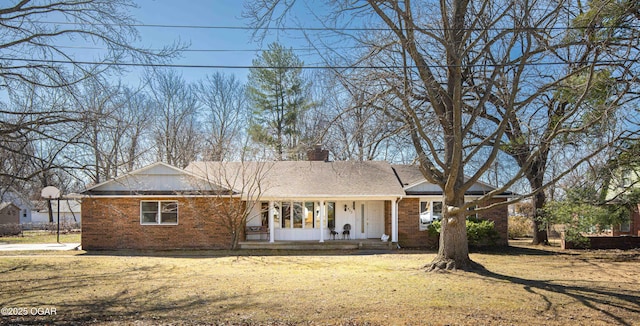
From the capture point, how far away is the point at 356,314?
8.14m

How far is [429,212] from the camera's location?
2173 centimetres

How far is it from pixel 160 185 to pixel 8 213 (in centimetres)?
3533

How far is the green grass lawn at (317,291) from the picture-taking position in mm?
8000

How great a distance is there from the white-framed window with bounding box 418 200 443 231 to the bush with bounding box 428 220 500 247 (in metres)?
0.89

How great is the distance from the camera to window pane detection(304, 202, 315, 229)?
72.3 feet

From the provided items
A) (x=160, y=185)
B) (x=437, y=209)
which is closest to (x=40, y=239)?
(x=160, y=185)

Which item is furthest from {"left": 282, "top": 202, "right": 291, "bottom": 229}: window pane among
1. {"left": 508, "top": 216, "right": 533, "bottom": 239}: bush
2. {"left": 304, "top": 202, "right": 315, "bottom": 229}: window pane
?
{"left": 508, "top": 216, "right": 533, "bottom": 239}: bush

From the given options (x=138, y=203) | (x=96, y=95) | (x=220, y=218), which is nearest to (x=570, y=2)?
(x=96, y=95)

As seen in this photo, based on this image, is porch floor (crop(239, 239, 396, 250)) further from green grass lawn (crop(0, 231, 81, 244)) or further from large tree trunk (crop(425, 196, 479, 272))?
green grass lawn (crop(0, 231, 81, 244))

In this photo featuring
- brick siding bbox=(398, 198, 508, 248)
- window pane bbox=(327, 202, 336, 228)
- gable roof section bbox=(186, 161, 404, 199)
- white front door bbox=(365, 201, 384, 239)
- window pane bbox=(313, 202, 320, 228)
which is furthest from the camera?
white front door bbox=(365, 201, 384, 239)

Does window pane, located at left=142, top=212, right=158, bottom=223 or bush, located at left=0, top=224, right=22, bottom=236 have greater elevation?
window pane, located at left=142, top=212, right=158, bottom=223

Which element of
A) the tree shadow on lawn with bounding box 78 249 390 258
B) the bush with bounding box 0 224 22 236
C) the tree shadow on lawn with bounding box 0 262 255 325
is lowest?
the bush with bounding box 0 224 22 236

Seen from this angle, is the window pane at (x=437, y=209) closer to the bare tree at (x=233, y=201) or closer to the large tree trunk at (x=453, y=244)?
the bare tree at (x=233, y=201)

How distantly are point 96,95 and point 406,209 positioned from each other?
47.4ft
